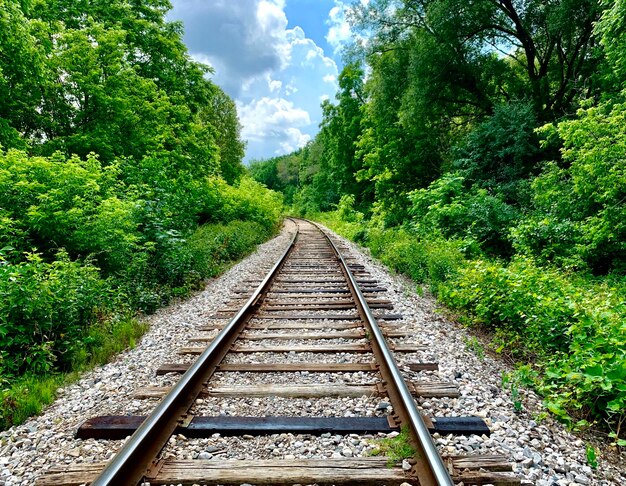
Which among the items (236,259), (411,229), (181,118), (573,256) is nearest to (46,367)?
(236,259)

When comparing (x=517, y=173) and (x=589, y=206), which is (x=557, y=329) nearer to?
(x=589, y=206)

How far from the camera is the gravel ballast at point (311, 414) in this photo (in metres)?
2.33

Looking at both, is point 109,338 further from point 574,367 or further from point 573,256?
point 573,256

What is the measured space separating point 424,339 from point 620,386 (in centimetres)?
210

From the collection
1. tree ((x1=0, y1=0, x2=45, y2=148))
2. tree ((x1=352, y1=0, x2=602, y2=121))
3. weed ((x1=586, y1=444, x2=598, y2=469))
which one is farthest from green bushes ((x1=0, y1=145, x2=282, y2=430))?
tree ((x1=352, y1=0, x2=602, y2=121))

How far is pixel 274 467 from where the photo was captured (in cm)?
219

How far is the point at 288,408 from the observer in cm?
291

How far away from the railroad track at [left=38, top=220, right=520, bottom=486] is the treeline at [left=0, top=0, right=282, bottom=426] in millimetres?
1379

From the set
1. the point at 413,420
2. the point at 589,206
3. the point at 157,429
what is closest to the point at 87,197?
the point at 157,429

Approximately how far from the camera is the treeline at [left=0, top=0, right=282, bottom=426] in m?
3.97

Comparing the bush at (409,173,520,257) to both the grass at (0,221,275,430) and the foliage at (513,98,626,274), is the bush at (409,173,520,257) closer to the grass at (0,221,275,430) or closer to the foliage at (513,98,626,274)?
the foliage at (513,98,626,274)

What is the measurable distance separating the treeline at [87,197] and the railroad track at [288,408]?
1379 millimetres

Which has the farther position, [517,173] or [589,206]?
[517,173]

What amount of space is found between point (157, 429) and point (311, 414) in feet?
3.71
